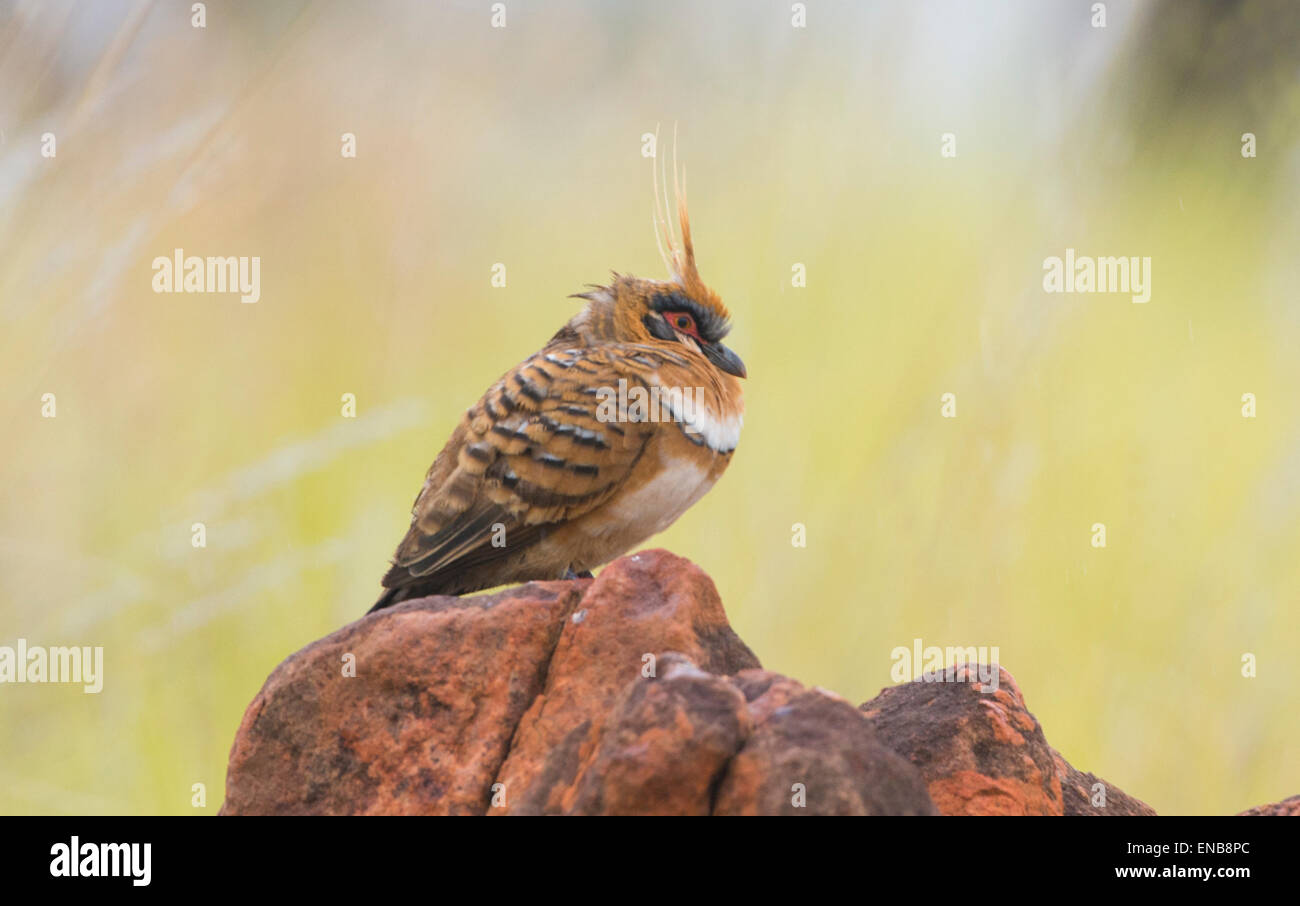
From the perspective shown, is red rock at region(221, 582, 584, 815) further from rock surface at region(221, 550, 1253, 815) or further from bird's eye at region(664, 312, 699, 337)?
bird's eye at region(664, 312, 699, 337)

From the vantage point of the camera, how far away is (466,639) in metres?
4.21

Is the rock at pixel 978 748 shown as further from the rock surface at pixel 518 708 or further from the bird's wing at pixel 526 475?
the bird's wing at pixel 526 475

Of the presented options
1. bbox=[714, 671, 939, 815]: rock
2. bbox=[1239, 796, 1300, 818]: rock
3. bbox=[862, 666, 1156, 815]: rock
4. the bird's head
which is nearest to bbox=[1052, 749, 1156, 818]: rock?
bbox=[862, 666, 1156, 815]: rock

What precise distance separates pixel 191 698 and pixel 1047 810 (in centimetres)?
441

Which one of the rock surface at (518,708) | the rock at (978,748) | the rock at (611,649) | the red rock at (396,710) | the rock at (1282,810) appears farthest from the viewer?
the rock at (1282,810)

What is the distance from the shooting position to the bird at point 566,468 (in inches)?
195

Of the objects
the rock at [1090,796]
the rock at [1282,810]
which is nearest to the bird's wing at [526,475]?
the rock at [1090,796]

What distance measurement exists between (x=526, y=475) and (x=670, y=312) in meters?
1.28

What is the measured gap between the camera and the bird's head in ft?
18.8

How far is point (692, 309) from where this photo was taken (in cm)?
579

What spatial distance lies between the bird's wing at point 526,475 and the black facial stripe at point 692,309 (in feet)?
2.27
